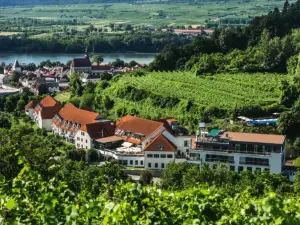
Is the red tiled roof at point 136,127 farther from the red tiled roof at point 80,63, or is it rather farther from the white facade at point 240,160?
the red tiled roof at point 80,63

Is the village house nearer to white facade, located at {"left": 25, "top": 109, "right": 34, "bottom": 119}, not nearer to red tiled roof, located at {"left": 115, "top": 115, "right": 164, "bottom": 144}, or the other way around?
red tiled roof, located at {"left": 115, "top": 115, "right": 164, "bottom": 144}

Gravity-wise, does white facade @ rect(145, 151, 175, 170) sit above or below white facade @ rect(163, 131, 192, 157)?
below

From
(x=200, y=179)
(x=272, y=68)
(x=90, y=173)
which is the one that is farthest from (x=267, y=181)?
(x=272, y=68)

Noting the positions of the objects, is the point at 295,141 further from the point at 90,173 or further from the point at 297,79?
the point at 90,173

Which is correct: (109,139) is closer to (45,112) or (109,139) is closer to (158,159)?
(158,159)

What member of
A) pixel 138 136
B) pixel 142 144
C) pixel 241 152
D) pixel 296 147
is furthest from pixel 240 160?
pixel 138 136

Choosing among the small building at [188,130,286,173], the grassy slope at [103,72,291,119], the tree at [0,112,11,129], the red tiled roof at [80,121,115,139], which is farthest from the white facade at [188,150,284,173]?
the tree at [0,112,11,129]
